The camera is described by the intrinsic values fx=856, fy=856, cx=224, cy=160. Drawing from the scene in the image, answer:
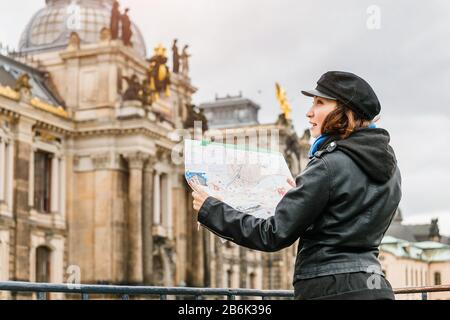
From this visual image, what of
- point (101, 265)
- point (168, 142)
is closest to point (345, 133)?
point (101, 265)

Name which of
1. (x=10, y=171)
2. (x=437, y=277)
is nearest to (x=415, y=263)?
(x=437, y=277)

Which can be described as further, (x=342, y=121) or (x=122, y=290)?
(x=122, y=290)

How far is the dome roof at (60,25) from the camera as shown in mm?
43219

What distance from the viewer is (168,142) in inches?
1655

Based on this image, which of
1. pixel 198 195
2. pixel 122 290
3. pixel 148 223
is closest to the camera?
pixel 198 195

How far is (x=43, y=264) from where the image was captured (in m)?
37.5

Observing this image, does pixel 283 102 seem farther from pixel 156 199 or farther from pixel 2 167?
pixel 2 167

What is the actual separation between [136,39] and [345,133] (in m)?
43.2

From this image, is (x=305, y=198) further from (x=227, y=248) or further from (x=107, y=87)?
(x=227, y=248)

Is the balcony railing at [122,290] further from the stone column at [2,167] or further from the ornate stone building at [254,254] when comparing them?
the ornate stone building at [254,254]

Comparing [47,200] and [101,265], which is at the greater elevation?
[47,200]

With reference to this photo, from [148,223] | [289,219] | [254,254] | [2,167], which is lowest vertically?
[289,219]

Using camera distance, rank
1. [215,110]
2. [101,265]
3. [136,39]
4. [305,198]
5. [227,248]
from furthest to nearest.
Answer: [215,110] < [227,248] < [136,39] < [101,265] < [305,198]

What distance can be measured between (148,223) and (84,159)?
420 cm
